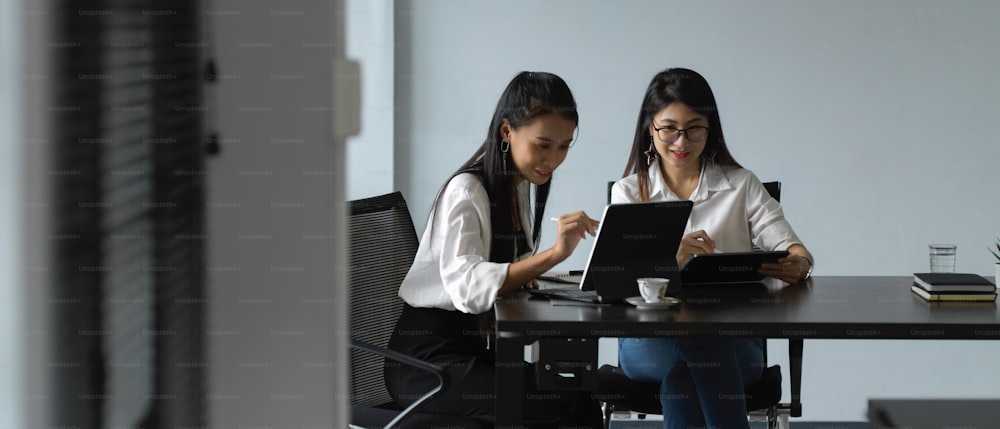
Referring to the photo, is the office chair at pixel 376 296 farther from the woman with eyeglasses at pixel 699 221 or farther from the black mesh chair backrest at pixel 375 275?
the woman with eyeglasses at pixel 699 221

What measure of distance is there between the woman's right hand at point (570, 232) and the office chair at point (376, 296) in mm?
363

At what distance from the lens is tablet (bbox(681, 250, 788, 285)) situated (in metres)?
2.09

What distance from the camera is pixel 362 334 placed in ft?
7.00

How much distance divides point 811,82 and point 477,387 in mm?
2156

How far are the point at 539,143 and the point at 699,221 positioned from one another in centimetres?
64

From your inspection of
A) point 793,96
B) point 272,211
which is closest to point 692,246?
point 793,96

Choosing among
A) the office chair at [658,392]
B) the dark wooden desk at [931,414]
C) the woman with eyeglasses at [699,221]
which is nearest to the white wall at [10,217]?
the dark wooden desk at [931,414]

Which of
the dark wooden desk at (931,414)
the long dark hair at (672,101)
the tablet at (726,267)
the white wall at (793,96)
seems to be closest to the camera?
the dark wooden desk at (931,414)

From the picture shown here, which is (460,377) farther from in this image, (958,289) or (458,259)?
(958,289)

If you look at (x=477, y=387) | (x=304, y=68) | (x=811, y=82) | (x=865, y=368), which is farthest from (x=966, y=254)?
(x=304, y=68)

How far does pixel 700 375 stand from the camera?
217cm

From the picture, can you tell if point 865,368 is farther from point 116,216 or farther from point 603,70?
point 116,216

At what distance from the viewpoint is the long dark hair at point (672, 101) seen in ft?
7.77

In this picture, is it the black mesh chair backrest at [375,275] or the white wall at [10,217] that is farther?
the black mesh chair backrest at [375,275]
